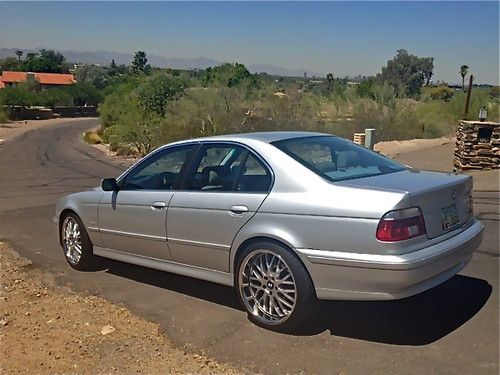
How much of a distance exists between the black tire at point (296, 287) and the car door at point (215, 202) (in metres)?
0.20

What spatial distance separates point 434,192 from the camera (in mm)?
4102

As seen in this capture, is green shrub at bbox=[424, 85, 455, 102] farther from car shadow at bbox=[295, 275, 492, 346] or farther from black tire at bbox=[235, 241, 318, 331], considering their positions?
black tire at bbox=[235, 241, 318, 331]

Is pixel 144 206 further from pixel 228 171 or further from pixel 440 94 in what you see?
pixel 440 94

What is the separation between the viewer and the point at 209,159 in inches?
203

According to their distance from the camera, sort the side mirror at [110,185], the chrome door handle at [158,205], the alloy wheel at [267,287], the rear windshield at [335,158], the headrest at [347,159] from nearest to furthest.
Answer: the alloy wheel at [267,287] → the rear windshield at [335,158] → the headrest at [347,159] → the chrome door handle at [158,205] → the side mirror at [110,185]

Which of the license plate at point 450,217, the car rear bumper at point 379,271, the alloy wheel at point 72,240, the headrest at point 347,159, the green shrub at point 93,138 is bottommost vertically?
the green shrub at point 93,138

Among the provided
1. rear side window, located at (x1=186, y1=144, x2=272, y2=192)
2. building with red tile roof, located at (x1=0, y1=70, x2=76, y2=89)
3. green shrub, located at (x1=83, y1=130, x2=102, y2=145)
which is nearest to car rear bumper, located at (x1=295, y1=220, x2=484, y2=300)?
rear side window, located at (x1=186, y1=144, x2=272, y2=192)

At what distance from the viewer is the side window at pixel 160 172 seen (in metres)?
5.28

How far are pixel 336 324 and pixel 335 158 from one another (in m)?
1.42

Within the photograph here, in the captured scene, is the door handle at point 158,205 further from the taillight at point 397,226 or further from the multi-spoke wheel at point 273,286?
the taillight at point 397,226

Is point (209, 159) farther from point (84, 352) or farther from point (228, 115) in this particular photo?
point (228, 115)

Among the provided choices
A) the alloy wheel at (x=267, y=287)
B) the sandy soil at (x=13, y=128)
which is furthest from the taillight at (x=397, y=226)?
the sandy soil at (x=13, y=128)

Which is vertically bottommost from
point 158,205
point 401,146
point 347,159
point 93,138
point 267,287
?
point 93,138

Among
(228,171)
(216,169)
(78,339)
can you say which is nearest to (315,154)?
(228,171)
